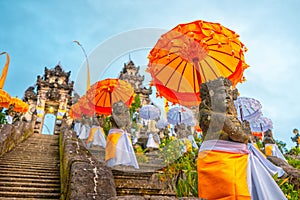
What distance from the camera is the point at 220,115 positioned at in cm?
252

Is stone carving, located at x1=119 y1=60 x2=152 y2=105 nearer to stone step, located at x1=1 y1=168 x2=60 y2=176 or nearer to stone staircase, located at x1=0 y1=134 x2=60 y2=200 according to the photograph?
stone staircase, located at x1=0 y1=134 x2=60 y2=200

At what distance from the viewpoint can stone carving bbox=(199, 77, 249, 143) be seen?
2.49 m

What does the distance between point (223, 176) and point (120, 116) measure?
354 cm

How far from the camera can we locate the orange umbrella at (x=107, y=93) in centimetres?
713

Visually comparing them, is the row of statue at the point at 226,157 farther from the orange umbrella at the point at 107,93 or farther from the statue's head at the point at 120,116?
the orange umbrella at the point at 107,93

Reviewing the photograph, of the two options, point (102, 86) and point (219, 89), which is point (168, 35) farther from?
point (102, 86)

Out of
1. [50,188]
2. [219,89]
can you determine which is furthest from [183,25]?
[50,188]

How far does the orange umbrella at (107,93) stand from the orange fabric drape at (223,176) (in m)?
5.00

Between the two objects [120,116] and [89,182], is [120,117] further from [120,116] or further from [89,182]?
[89,182]

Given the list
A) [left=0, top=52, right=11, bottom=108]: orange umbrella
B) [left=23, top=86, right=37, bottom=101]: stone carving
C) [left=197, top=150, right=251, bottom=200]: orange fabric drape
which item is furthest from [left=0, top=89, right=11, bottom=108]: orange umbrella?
[left=23, top=86, right=37, bottom=101]: stone carving

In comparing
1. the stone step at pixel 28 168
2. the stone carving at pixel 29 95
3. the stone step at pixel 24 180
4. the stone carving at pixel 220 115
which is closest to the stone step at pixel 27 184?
the stone step at pixel 24 180

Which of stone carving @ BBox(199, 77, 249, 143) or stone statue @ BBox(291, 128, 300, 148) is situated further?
stone statue @ BBox(291, 128, 300, 148)

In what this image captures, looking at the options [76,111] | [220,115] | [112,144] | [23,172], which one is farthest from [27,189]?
[76,111]

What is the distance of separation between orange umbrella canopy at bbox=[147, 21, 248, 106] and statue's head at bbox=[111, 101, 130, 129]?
1623 millimetres
